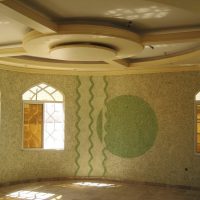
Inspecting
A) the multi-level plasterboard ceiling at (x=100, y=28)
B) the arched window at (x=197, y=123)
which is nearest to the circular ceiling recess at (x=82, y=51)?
the multi-level plasterboard ceiling at (x=100, y=28)

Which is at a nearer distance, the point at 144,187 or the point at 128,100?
the point at 144,187

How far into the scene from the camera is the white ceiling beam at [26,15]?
3275 mm

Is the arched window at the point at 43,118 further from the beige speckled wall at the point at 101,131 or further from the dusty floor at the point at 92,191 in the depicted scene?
the dusty floor at the point at 92,191

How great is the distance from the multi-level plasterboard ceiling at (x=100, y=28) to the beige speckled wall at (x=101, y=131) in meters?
1.32

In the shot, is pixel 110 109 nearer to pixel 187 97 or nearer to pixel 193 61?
pixel 187 97

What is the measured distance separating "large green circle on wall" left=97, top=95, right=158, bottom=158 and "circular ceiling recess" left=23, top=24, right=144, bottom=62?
2381 mm

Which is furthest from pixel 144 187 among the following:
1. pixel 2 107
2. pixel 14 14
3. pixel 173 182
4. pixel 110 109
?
pixel 14 14

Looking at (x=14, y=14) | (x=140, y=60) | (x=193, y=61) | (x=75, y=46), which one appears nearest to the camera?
(x=14, y=14)

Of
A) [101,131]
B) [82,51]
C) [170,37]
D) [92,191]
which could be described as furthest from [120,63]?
[92,191]

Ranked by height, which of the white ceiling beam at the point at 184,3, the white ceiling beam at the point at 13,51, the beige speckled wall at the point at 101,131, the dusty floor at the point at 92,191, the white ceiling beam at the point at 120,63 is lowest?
the dusty floor at the point at 92,191

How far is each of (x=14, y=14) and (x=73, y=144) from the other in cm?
516

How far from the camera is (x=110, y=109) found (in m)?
8.07

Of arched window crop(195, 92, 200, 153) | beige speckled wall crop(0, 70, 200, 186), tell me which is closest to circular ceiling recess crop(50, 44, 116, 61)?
beige speckled wall crop(0, 70, 200, 186)

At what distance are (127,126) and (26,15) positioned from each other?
4898mm
